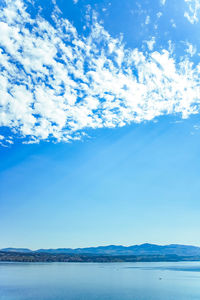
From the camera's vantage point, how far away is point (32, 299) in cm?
4616

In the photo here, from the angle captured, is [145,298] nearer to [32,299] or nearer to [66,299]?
[66,299]

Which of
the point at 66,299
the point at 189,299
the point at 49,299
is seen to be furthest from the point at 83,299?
the point at 189,299

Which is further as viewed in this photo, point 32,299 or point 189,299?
point 189,299

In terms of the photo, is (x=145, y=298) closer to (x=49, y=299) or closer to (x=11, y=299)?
(x=49, y=299)

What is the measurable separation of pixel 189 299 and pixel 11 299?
3598 centimetres

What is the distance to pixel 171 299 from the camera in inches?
1950

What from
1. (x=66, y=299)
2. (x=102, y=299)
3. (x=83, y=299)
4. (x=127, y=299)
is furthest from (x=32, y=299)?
(x=127, y=299)

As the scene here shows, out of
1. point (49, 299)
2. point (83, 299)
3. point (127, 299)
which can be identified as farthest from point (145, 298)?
point (49, 299)

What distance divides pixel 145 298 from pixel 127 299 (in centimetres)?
438

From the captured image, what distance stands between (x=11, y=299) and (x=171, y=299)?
32.1 meters

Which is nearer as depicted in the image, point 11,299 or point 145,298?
point 11,299

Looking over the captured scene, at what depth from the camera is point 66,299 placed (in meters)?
47.0

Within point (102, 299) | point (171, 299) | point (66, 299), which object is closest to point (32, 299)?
point (66, 299)

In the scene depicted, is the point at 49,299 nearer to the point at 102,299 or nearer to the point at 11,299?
the point at 11,299
